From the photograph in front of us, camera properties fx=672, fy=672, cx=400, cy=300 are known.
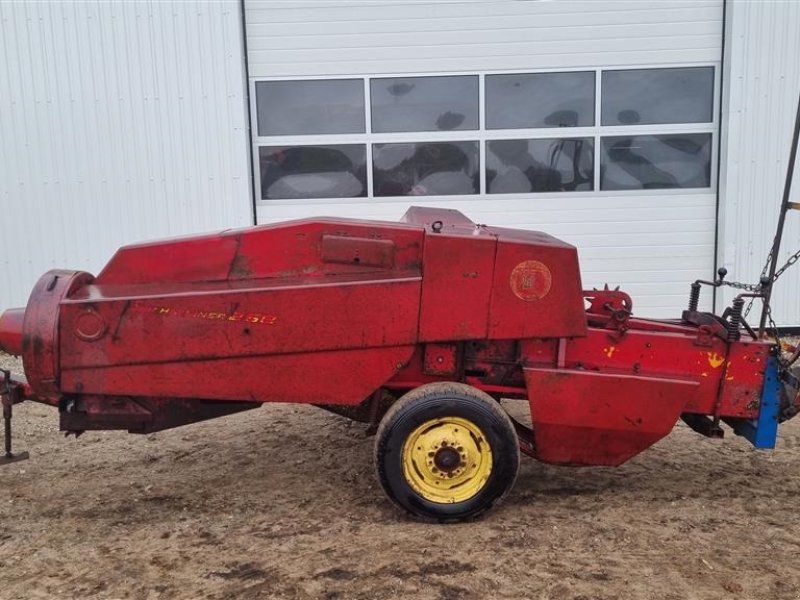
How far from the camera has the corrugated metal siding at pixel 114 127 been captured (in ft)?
23.9

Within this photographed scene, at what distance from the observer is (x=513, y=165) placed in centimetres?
736

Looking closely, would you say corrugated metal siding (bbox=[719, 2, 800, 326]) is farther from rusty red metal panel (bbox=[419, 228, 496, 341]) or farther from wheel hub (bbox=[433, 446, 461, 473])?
wheel hub (bbox=[433, 446, 461, 473])

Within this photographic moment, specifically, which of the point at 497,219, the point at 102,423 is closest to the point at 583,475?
the point at 102,423

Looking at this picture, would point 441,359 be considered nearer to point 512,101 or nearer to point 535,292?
point 535,292

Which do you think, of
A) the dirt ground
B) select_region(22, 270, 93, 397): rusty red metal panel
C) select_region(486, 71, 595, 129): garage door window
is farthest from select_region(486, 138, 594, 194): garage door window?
select_region(22, 270, 93, 397): rusty red metal panel

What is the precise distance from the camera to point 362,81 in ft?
24.0

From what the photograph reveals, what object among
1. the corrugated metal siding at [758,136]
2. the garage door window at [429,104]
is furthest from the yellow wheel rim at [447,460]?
the corrugated metal siding at [758,136]

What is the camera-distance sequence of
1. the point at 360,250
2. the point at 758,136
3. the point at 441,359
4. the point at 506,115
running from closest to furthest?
the point at 360,250 → the point at 441,359 → the point at 758,136 → the point at 506,115

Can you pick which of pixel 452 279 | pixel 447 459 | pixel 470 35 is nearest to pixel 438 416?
pixel 447 459

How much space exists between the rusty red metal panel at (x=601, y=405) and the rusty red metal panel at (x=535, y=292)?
0.23m

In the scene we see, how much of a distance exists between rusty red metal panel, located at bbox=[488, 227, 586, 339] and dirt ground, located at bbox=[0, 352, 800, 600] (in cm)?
97

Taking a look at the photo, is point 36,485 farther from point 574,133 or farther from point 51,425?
point 574,133

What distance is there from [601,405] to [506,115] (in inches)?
183

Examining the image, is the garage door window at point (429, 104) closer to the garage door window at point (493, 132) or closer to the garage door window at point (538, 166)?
the garage door window at point (493, 132)
